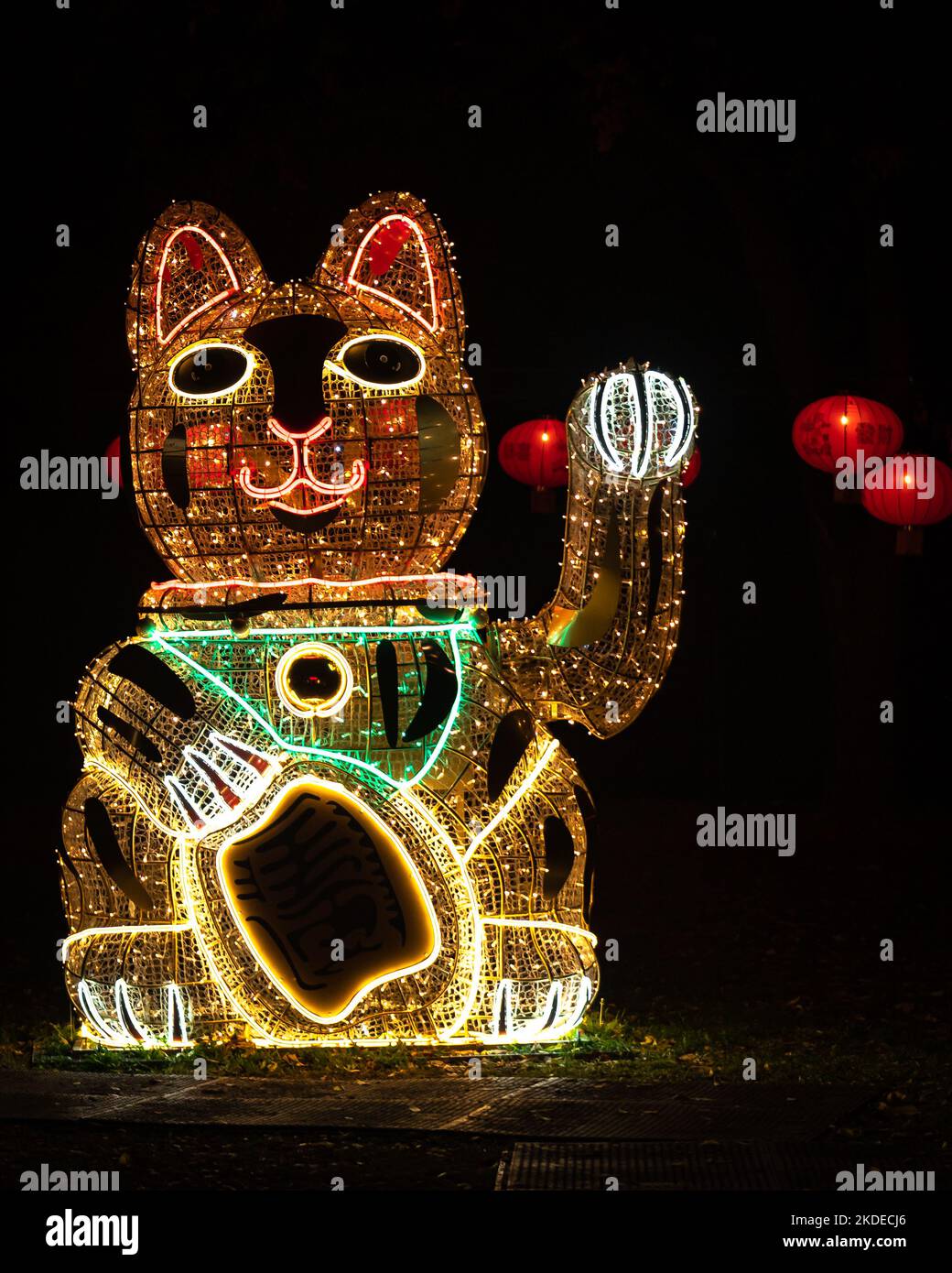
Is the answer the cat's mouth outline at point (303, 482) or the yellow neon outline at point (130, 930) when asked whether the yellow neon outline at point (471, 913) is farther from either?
the cat's mouth outline at point (303, 482)

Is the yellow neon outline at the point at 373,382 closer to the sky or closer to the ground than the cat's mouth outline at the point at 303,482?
closer to the sky

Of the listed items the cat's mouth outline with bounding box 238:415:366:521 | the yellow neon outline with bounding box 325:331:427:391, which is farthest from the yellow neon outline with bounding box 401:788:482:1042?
the yellow neon outline with bounding box 325:331:427:391

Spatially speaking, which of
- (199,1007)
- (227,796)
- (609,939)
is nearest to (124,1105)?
(199,1007)

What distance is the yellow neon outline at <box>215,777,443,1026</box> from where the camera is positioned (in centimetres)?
678

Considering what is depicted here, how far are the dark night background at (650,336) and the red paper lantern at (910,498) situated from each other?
1.73 meters

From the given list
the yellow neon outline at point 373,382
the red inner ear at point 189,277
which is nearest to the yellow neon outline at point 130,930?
the yellow neon outline at point 373,382

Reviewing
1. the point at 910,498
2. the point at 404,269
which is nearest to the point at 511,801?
the point at 404,269

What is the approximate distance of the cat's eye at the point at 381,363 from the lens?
6.86m

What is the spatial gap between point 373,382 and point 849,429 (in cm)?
490

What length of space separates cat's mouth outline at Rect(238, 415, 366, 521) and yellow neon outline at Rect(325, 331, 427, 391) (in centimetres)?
18

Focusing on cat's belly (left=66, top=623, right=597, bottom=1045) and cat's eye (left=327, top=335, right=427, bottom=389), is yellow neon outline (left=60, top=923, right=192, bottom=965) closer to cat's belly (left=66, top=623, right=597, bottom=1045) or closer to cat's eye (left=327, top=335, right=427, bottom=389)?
cat's belly (left=66, top=623, right=597, bottom=1045)

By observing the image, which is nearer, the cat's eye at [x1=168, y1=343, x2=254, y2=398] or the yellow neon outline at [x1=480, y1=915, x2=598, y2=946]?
the yellow neon outline at [x1=480, y1=915, x2=598, y2=946]

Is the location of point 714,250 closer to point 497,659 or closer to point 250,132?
point 250,132

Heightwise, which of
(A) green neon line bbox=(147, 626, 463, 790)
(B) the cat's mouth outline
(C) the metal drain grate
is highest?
(B) the cat's mouth outline
